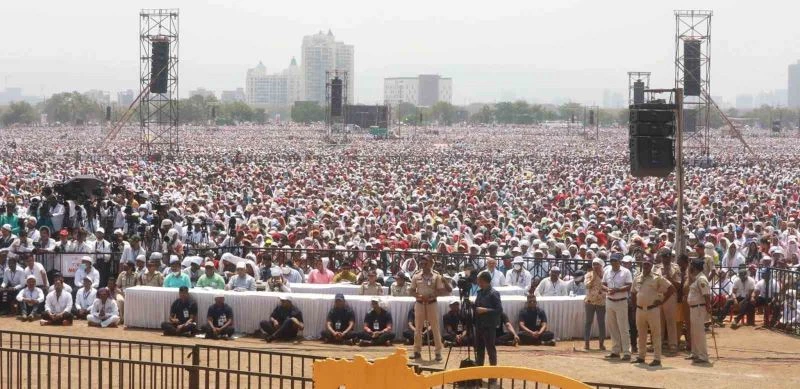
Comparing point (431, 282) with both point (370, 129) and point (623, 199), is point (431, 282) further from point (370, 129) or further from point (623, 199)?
point (370, 129)

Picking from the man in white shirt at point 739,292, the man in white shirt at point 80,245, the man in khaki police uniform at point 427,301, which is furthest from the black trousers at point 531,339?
the man in white shirt at point 80,245

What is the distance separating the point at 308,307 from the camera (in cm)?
1500

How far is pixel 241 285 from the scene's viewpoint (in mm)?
15758

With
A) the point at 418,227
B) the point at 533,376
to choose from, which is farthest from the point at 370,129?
the point at 533,376

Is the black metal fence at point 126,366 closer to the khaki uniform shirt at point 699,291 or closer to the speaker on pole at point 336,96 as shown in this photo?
the khaki uniform shirt at point 699,291

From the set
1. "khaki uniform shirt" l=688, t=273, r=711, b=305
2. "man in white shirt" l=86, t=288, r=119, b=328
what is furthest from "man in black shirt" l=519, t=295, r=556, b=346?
"man in white shirt" l=86, t=288, r=119, b=328

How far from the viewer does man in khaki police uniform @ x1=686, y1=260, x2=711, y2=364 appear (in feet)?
41.8

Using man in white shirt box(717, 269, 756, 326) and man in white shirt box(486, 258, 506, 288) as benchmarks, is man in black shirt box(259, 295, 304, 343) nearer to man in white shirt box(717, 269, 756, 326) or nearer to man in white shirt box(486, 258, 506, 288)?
man in white shirt box(486, 258, 506, 288)

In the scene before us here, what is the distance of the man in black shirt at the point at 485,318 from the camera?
1191 centimetres

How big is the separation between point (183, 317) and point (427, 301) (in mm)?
3617

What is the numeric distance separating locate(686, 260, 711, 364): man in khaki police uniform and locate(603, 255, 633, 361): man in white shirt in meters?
0.67

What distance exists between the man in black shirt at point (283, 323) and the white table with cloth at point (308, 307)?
13 cm

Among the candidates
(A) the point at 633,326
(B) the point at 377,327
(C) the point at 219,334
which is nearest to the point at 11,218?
(C) the point at 219,334

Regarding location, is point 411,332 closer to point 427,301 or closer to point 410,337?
point 410,337
